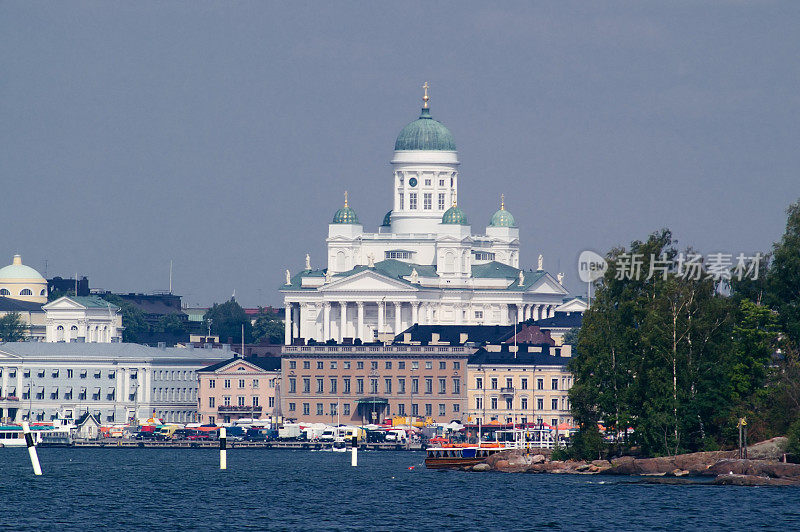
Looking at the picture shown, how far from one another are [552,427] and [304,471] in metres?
48.0

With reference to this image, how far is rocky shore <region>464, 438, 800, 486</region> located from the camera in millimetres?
94062

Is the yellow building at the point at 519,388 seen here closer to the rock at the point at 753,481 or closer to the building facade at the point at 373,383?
the building facade at the point at 373,383

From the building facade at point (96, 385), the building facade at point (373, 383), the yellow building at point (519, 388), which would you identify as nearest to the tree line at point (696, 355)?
the yellow building at point (519, 388)

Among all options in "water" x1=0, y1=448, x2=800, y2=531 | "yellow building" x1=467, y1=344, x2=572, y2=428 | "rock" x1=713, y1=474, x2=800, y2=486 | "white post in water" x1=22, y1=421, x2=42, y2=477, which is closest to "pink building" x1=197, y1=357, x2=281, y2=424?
"yellow building" x1=467, y1=344, x2=572, y2=428

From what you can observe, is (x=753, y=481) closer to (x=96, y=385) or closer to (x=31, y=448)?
(x=31, y=448)

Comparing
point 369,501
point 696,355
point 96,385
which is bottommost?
point 369,501

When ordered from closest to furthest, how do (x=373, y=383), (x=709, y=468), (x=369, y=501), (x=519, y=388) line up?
(x=369, y=501) < (x=709, y=468) < (x=519, y=388) < (x=373, y=383)

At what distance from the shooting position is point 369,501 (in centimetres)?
9544

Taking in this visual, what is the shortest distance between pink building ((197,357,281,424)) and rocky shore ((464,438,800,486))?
76795 mm

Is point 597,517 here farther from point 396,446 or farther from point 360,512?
point 396,446

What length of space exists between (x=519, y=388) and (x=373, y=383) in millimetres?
12359

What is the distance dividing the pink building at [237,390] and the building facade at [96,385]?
654cm

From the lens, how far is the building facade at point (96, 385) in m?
189

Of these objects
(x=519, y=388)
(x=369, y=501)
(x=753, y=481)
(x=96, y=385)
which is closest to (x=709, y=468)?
(x=753, y=481)
